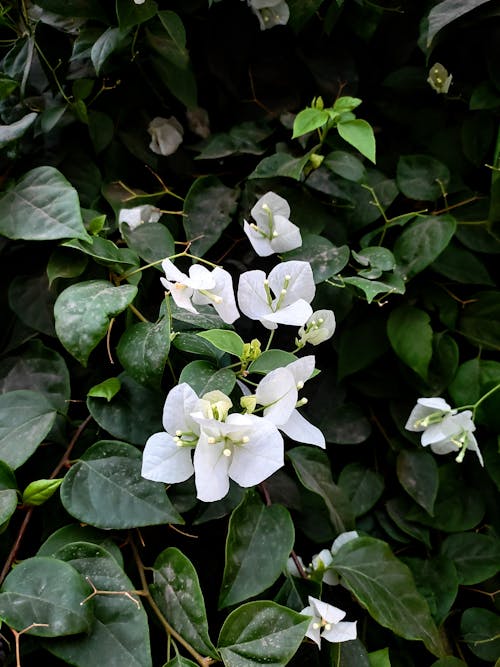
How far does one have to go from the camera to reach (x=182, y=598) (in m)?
0.61

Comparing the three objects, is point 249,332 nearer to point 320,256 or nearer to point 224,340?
point 320,256

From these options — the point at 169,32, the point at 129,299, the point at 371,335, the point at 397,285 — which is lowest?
the point at 371,335

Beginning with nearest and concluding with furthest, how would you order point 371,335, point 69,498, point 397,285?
1. point 69,498
2. point 397,285
3. point 371,335

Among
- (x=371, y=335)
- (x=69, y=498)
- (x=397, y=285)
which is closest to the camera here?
(x=69, y=498)

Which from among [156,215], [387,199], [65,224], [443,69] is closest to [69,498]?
[65,224]

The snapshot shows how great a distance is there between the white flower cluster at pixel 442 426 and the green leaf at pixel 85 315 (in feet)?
1.31

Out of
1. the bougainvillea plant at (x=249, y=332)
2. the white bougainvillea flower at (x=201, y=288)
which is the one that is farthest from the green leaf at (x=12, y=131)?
the white bougainvillea flower at (x=201, y=288)

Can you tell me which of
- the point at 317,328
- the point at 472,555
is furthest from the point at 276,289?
the point at 472,555

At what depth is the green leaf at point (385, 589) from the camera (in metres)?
0.70

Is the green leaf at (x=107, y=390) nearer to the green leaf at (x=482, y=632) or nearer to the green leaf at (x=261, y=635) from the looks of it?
the green leaf at (x=261, y=635)

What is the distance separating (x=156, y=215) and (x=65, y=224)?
7.4 inches

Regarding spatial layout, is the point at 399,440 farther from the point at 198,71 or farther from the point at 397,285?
the point at 198,71

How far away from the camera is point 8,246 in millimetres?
842

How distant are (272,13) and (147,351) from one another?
54 centimetres
